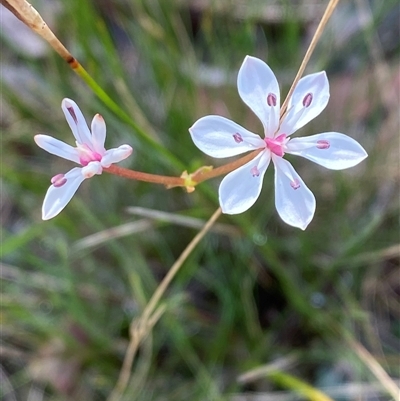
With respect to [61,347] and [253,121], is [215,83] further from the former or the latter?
[61,347]

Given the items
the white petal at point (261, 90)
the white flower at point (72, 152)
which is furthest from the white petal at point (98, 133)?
the white petal at point (261, 90)

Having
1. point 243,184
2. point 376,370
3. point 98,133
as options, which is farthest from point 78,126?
point 376,370

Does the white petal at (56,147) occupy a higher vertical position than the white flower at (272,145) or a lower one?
lower

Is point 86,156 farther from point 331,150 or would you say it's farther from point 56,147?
point 331,150

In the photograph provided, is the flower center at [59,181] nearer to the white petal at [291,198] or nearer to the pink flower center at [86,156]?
the pink flower center at [86,156]

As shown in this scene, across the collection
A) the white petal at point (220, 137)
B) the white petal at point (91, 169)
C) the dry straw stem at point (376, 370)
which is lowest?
the dry straw stem at point (376, 370)

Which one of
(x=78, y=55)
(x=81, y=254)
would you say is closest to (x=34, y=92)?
(x=78, y=55)

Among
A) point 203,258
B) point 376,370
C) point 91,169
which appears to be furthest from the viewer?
point 203,258
